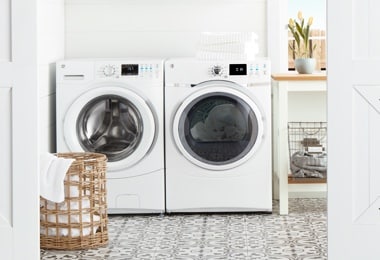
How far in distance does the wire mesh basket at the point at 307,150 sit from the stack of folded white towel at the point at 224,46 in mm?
725

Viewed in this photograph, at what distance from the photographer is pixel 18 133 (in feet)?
12.8

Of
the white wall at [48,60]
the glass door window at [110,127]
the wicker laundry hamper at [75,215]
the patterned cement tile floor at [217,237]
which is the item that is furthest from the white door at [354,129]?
the white wall at [48,60]

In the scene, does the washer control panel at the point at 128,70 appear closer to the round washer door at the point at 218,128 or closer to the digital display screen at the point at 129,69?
the digital display screen at the point at 129,69

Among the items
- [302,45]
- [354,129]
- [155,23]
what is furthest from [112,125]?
[354,129]

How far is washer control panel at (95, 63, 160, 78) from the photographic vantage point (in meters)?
5.52

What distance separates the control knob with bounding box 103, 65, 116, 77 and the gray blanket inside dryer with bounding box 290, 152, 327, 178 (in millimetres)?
1306

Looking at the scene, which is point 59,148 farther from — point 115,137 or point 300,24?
point 300,24

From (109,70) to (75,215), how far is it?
3.79 feet

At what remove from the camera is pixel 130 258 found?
449 centimetres

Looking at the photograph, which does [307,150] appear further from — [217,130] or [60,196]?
[60,196]

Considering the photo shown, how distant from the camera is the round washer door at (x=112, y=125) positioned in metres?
5.46

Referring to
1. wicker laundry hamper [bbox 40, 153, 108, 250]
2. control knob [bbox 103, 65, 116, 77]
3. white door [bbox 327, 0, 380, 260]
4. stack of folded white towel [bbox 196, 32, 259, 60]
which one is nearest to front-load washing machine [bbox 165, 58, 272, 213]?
stack of folded white towel [bbox 196, 32, 259, 60]

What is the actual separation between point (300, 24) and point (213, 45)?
2.94 feet

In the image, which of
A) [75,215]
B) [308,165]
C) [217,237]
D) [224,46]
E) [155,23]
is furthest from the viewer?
[155,23]
